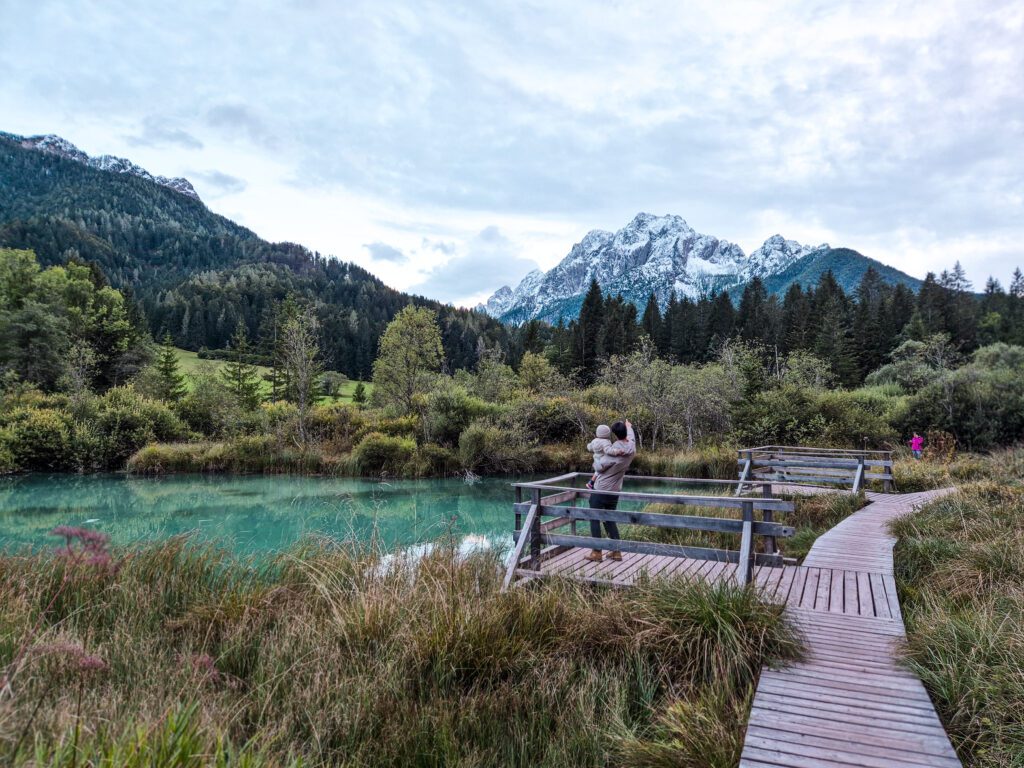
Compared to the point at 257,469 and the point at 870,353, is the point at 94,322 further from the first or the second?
the point at 870,353

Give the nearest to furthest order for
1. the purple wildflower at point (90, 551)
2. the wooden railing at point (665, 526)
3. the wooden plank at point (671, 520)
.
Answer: the purple wildflower at point (90, 551)
the wooden railing at point (665, 526)
the wooden plank at point (671, 520)

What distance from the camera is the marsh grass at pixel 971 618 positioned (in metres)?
3.17

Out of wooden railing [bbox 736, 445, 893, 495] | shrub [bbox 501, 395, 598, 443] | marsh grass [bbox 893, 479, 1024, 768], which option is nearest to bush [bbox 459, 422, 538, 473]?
shrub [bbox 501, 395, 598, 443]

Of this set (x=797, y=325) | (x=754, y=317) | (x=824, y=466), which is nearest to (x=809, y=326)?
(x=797, y=325)

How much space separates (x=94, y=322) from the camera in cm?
3753

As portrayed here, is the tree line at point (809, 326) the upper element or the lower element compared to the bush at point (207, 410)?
upper

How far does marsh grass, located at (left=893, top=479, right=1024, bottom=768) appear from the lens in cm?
317

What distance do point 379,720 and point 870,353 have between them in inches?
2319

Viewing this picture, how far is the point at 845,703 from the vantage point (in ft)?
11.2

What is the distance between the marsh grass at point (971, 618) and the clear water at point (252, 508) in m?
5.74

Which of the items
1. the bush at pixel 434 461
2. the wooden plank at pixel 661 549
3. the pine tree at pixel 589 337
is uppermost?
the pine tree at pixel 589 337

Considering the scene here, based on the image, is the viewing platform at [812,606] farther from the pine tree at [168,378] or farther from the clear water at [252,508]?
the pine tree at [168,378]

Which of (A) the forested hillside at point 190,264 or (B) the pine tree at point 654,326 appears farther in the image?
(A) the forested hillside at point 190,264

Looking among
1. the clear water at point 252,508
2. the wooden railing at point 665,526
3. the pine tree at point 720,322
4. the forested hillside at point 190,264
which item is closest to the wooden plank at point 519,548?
the wooden railing at point 665,526
